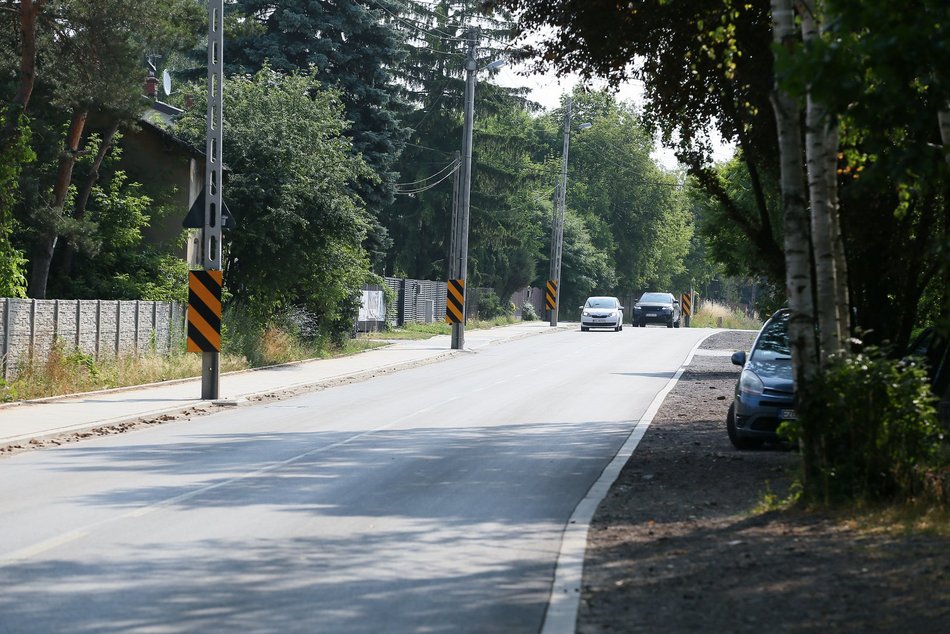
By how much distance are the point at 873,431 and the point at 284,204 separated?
23771 millimetres

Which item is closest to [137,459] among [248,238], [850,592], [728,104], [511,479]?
[511,479]

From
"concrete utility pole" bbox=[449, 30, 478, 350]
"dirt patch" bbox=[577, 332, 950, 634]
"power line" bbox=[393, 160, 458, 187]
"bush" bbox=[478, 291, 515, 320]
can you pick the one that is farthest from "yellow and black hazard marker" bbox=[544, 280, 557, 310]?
"dirt patch" bbox=[577, 332, 950, 634]

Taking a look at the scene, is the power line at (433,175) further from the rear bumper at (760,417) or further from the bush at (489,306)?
the rear bumper at (760,417)

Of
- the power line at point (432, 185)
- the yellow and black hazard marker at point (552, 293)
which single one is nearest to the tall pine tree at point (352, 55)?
the power line at point (432, 185)

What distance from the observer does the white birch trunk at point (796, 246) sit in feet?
34.7

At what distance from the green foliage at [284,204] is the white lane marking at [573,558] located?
18.1 meters

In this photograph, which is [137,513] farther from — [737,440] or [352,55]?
[352,55]

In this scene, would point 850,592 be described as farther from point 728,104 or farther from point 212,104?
point 212,104

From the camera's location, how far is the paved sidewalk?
57.6ft

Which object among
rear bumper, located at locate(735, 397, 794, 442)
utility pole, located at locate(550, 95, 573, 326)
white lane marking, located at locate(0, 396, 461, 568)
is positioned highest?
utility pole, located at locate(550, 95, 573, 326)

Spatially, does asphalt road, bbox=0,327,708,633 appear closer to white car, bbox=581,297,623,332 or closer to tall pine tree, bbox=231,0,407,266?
tall pine tree, bbox=231,0,407,266

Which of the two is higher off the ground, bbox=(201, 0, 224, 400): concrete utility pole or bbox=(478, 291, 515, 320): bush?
bbox=(201, 0, 224, 400): concrete utility pole

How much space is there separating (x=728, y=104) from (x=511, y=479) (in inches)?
201

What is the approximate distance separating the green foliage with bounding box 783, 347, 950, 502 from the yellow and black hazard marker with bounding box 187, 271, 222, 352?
13614mm
